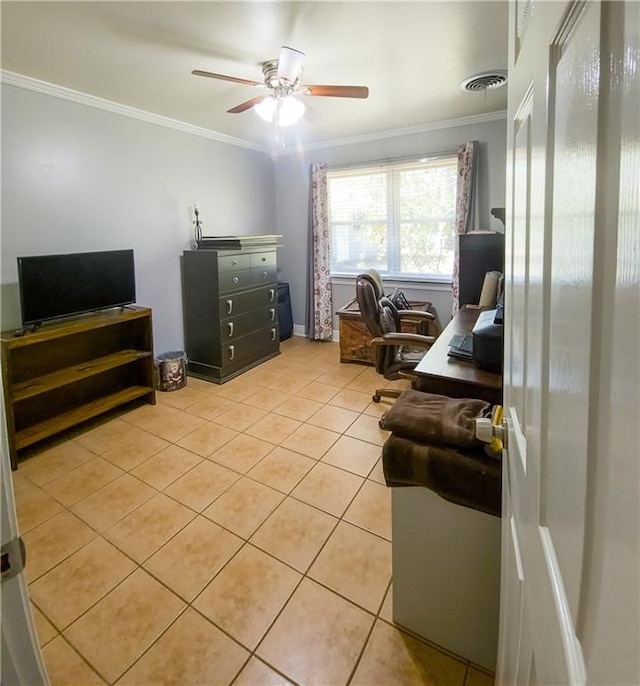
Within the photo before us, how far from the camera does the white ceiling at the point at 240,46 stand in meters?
1.89

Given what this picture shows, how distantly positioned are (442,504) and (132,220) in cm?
331

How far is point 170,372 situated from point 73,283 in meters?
1.13

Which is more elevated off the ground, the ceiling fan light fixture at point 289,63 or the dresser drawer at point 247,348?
the ceiling fan light fixture at point 289,63

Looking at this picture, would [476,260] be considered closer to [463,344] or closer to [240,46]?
[463,344]

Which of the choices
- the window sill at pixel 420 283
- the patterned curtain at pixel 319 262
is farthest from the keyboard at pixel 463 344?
the patterned curtain at pixel 319 262

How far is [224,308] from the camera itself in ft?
12.3

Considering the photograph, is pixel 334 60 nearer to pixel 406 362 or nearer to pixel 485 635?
pixel 406 362

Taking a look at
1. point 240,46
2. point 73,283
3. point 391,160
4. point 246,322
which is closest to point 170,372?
point 246,322

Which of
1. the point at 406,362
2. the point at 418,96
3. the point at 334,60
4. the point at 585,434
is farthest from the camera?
the point at 418,96

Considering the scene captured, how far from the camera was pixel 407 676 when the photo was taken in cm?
131

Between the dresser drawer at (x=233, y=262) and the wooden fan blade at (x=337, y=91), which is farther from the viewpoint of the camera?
the dresser drawer at (x=233, y=262)

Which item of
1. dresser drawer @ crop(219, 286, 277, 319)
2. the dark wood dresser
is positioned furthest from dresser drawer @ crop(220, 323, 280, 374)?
dresser drawer @ crop(219, 286, 277, 319)

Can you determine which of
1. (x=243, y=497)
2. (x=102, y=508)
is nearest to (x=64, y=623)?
(x=102, y=508)

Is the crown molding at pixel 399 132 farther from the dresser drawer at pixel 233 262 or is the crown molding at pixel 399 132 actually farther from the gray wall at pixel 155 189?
the dresser drawer at pixel 233 262
